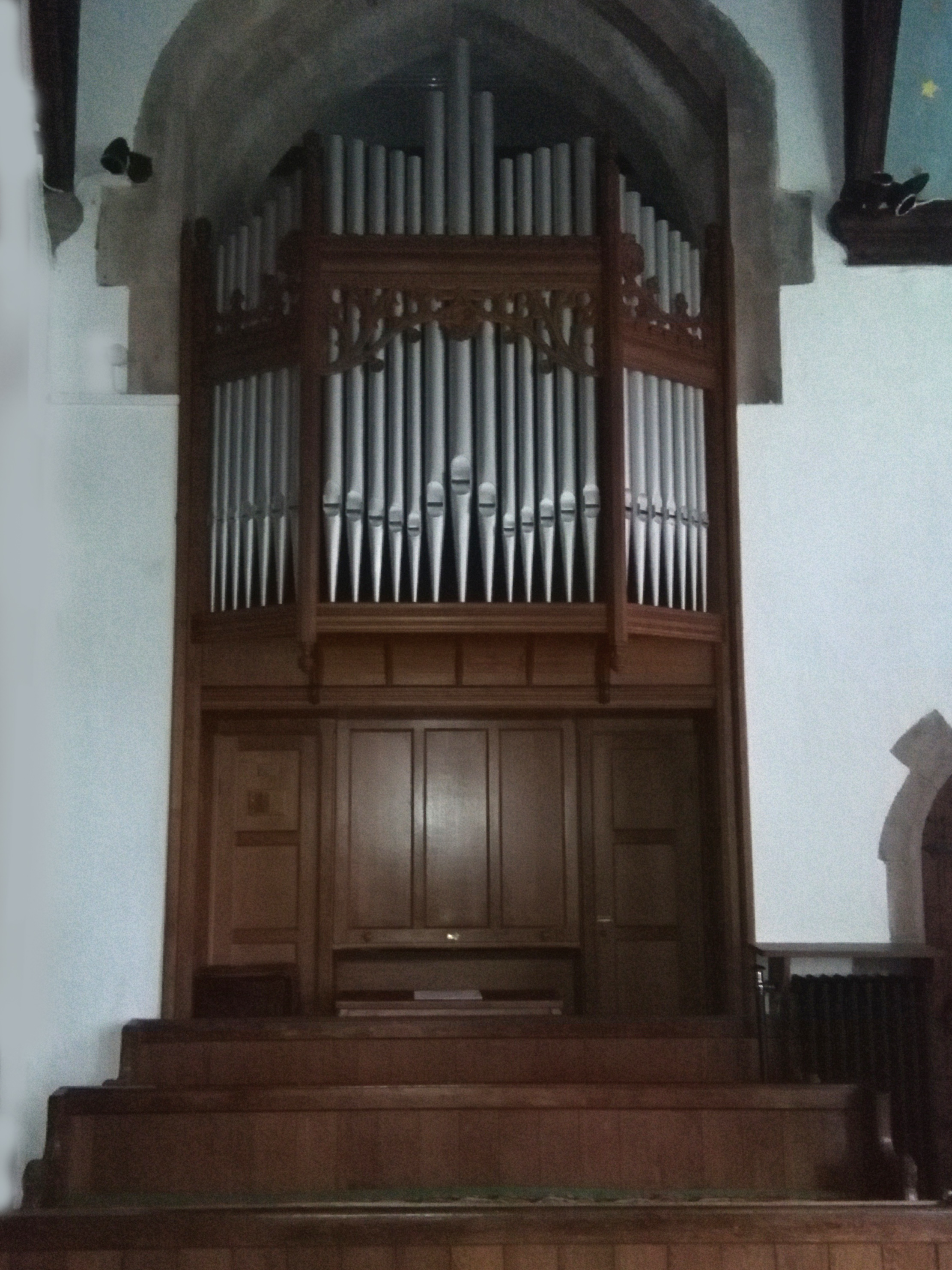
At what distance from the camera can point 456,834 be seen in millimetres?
6164

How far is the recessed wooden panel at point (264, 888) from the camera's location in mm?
6020

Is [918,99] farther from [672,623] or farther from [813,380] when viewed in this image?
[672,623]

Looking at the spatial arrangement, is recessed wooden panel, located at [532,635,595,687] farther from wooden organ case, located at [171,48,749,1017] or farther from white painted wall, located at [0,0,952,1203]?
white painted wall, located at [0,0,952,1203]

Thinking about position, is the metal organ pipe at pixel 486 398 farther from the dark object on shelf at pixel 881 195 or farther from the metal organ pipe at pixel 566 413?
the dark object on shelf at pixel 881 195

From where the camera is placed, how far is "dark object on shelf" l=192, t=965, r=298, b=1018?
18.7 ft

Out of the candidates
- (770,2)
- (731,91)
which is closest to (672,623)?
(731,91)

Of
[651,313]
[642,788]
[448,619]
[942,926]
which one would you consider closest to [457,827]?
[642,788]

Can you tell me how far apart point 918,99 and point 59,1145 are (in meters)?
5.21

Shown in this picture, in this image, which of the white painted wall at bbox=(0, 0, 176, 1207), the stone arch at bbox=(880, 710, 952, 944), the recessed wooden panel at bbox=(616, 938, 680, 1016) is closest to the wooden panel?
the recessed wooden panel at bbox=(616, 938, 680, 1016)

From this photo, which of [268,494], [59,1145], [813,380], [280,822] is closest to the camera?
[59,1145]

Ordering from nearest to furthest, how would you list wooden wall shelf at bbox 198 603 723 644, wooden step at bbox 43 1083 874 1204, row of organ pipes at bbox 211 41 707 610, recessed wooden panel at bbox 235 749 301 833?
wooden step at bbox 43 1083 874 1204 < wooden wall shelf at bbox 198 603 723 644 < row of organ pipes at bbox 211 41 707 610 < recessed wooden panel at bbox 235 749 301 833

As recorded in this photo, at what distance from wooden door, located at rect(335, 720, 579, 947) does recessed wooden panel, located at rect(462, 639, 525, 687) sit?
0.60m

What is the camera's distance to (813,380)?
5.73 metres

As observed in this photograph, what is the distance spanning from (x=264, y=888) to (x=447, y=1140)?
7.25 feet
